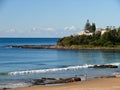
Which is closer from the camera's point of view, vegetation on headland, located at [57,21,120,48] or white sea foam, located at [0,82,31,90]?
white sea foam, located at [0,82,31,90]

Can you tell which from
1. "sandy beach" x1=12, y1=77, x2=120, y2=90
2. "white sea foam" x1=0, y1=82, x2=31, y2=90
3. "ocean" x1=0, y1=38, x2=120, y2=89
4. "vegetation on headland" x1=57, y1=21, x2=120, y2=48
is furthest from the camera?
"vegetation on headland" x1=57, y1=21, x2=120, y2=48

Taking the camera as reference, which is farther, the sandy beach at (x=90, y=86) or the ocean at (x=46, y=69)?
the ocean at (x=46, y=69)

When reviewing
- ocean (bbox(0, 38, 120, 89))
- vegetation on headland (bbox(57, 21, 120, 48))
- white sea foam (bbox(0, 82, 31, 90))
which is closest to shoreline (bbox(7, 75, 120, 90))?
white sea foam (bbox(0, 82, 31, 90))

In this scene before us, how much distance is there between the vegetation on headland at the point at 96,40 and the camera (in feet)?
361

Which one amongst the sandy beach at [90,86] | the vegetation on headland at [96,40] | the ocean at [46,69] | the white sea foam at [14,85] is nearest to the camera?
the sandy beach at [90,86]

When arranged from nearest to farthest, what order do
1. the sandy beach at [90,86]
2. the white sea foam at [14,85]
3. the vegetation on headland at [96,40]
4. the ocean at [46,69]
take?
1. the sandy beach at [90,86]
2. the white sea foam at [14,85]
3. the ocean at [46,69]
4. the vegetation on headland at [96,40]

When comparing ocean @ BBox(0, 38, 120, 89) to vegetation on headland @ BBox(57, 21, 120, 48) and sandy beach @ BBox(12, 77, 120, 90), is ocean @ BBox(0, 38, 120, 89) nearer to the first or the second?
sandy beach @ BBox(12, 77, 120, 90)

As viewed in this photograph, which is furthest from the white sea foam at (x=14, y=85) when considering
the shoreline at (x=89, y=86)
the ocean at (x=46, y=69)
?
the shoreline at (x=89, y=86)

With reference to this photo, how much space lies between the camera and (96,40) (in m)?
112

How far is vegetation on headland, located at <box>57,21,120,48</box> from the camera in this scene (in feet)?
361

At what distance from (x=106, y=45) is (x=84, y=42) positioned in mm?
7814

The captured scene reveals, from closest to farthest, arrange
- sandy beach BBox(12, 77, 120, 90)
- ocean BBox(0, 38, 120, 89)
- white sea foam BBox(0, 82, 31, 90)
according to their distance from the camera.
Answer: sandy beach BBox(12, 77, 120, 90) < white sea foam BBox(0, 82, 31, 90) < ocean BBox(0, 38, 120, 89)

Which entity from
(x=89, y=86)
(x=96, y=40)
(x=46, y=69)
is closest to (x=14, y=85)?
(x=89, y=86)

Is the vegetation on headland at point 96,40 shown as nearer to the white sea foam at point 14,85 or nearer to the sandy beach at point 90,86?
the sandy beach at point 90,86
